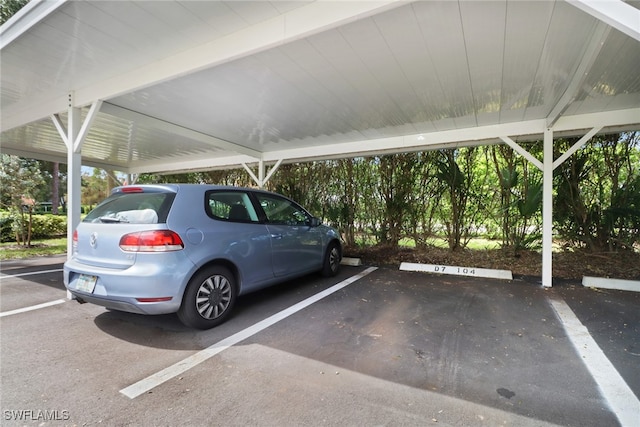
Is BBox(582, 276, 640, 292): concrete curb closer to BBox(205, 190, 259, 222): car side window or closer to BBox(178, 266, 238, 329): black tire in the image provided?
BBox(205, 190, 259, 222): car side window

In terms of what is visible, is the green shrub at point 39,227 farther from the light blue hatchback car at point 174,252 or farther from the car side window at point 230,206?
the car side window at point 230,206

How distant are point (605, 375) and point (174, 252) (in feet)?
11.5

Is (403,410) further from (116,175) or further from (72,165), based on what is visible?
(116,175)

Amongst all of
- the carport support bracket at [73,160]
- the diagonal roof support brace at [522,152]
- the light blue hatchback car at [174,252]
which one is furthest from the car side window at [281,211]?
the diagonal roof support brace at [522,152]

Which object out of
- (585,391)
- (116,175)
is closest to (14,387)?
(585,391)

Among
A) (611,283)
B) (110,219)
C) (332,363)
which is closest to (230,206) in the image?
(110,219)

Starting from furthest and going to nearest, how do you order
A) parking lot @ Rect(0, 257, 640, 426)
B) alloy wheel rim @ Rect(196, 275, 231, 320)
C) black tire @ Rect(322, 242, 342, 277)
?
black tire @ Rect(322, 242, 342, 277)
alloy wheel rim @ Rect(196, 275, 231, 320)
parking lot @ Rect(0, 257, 640, 426)

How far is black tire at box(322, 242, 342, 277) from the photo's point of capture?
497 cm

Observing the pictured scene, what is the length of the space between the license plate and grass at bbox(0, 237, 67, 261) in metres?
6.45

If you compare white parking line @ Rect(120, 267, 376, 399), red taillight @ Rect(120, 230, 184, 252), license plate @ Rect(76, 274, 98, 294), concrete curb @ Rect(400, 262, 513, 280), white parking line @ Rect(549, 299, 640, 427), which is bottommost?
white parking line @ Rect(549, 299, 640, 427)

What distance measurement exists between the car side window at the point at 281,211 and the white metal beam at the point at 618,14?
3243mm

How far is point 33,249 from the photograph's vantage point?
8336 mm

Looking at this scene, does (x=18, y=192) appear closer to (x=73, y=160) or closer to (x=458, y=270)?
(x=73, y=160)

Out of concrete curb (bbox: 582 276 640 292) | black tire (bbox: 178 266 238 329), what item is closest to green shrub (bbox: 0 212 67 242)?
black tire (bbox: 178 266 238 329)
